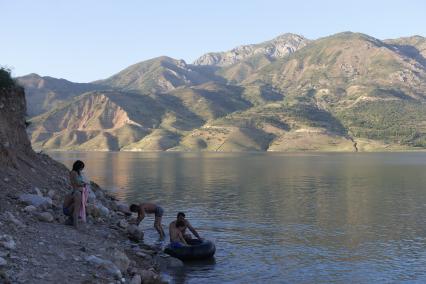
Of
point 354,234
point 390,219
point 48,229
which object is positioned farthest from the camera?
point 390,219

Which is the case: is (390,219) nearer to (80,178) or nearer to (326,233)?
(326,233)

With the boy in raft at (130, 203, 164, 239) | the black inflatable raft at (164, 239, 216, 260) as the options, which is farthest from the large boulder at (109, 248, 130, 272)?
the boy in raft at (130, 203, 164, 239)

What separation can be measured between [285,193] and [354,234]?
31797 mm

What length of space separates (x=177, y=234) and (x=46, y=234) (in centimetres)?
924

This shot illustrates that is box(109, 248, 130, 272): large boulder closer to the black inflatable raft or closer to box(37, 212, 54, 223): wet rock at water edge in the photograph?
box(37, 212, 54, 223): wet rock at water edge

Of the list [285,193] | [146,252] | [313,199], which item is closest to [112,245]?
[146,252]

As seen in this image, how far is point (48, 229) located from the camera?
86.5 ft

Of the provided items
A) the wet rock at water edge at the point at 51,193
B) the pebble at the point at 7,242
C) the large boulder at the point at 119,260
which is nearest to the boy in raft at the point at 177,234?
the large boulder at the point at 119,260

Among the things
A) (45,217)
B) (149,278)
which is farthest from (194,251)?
(45,217)

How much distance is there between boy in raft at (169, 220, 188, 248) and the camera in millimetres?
31572

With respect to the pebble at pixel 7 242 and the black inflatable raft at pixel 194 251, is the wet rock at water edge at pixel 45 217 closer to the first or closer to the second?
the pebble at pixel 7 242

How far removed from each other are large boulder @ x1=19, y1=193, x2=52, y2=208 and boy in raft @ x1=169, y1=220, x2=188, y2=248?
7.81 metres

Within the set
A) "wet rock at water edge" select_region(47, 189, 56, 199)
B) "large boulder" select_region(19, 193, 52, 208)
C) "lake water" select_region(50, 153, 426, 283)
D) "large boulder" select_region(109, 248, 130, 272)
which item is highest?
"large boulder" select_region(19, 193, 52, 208)

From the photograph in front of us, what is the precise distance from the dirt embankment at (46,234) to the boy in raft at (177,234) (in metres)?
1.21
